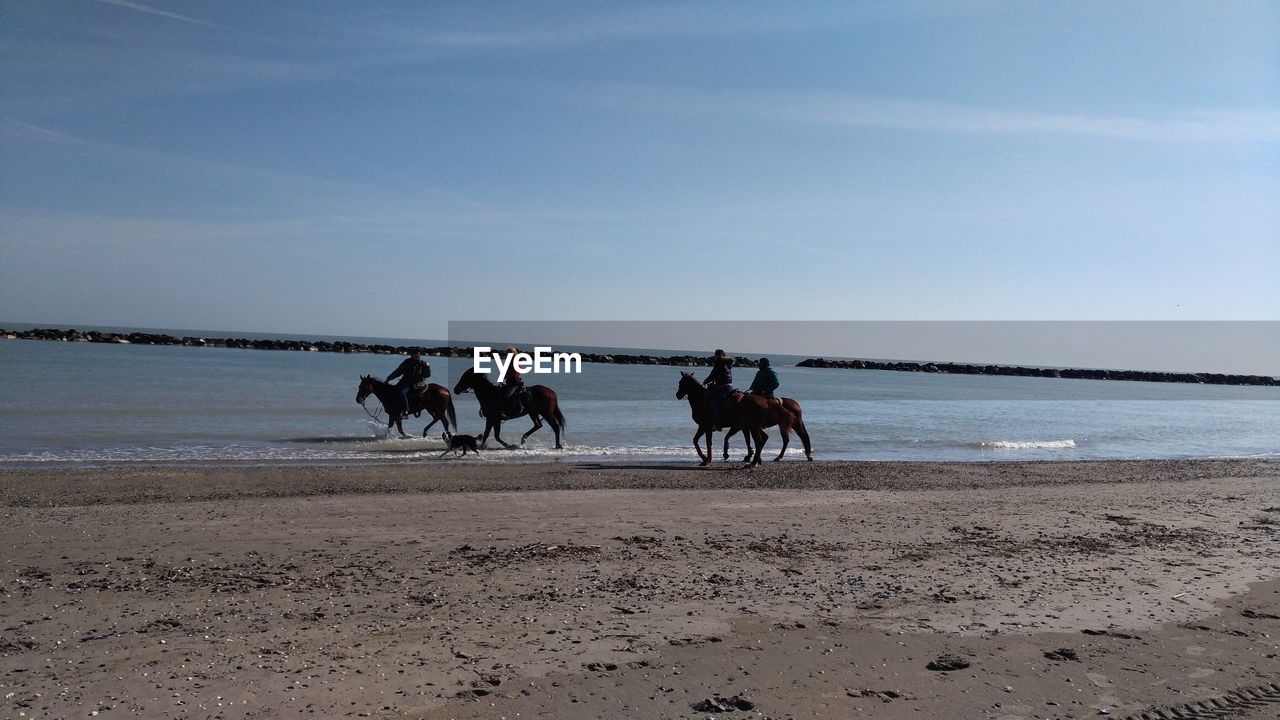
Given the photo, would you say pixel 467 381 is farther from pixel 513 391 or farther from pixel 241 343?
pixel 241 343

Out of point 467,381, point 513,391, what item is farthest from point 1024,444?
point 467,381

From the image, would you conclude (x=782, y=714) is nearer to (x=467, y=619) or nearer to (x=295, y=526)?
(x=467, y=619)

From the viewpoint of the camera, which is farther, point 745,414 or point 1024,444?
point 1024,444

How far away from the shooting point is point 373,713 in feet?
13.9

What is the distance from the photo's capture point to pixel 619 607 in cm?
607

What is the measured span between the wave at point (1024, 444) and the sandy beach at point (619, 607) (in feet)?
39.8

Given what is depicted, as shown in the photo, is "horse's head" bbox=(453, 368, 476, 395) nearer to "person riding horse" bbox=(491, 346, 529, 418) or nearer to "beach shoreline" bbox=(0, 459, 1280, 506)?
"person riding horse" bbox=(491, 346, 529, 418)

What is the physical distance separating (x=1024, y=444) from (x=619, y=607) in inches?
842

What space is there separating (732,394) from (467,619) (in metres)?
11.7

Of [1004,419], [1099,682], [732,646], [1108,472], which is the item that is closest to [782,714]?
[732,646]

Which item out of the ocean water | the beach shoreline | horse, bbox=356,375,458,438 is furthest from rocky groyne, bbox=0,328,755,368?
the beach shoreline

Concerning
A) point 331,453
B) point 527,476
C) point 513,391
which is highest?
point 513,391

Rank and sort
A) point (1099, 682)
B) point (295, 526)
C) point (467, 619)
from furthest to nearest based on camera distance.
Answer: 1. point (295, 526)
2. point (467, 619)
3. point (1099, 682)

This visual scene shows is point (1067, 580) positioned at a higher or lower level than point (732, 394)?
lower
